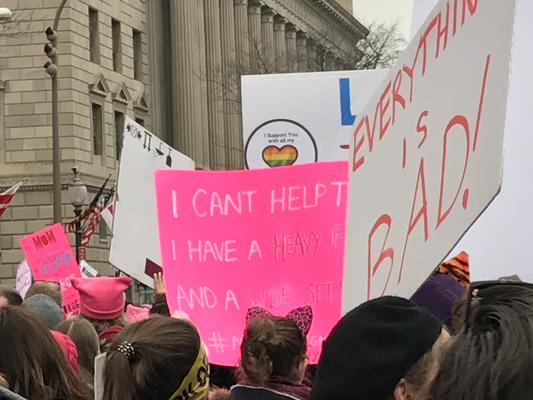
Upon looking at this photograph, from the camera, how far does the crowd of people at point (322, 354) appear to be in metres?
1.87

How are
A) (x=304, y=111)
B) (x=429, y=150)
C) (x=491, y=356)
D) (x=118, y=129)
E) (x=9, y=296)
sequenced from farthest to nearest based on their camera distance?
1. (x=118, y=129)
2. (x=304, y=111)
3. (x=9, y=296)
4. (x=429, y=150)
5. (x=491, y=356)

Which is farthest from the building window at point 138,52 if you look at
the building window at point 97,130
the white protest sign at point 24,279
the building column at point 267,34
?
the white protest sign at point 24,279

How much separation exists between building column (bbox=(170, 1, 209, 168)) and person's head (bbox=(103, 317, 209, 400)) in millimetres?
44746

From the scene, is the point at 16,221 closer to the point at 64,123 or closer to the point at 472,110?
the point at 64,123

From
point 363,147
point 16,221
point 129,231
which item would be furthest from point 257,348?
point 16,221

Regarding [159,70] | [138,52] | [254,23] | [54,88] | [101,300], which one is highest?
[254,23]

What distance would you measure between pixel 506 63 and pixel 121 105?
3971cm

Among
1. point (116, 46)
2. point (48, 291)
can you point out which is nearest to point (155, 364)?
point (48, 291)

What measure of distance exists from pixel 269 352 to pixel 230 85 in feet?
158

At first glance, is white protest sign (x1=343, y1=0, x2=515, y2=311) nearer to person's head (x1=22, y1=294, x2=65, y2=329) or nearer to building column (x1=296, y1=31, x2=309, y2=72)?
person's head (x1=22, y1=294, x2=65, y2=329)

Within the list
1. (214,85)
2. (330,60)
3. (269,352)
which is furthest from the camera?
(330,60)

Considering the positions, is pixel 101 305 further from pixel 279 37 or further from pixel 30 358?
pixel 279 37

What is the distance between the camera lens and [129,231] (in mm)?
8477

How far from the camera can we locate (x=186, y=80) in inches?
1890
